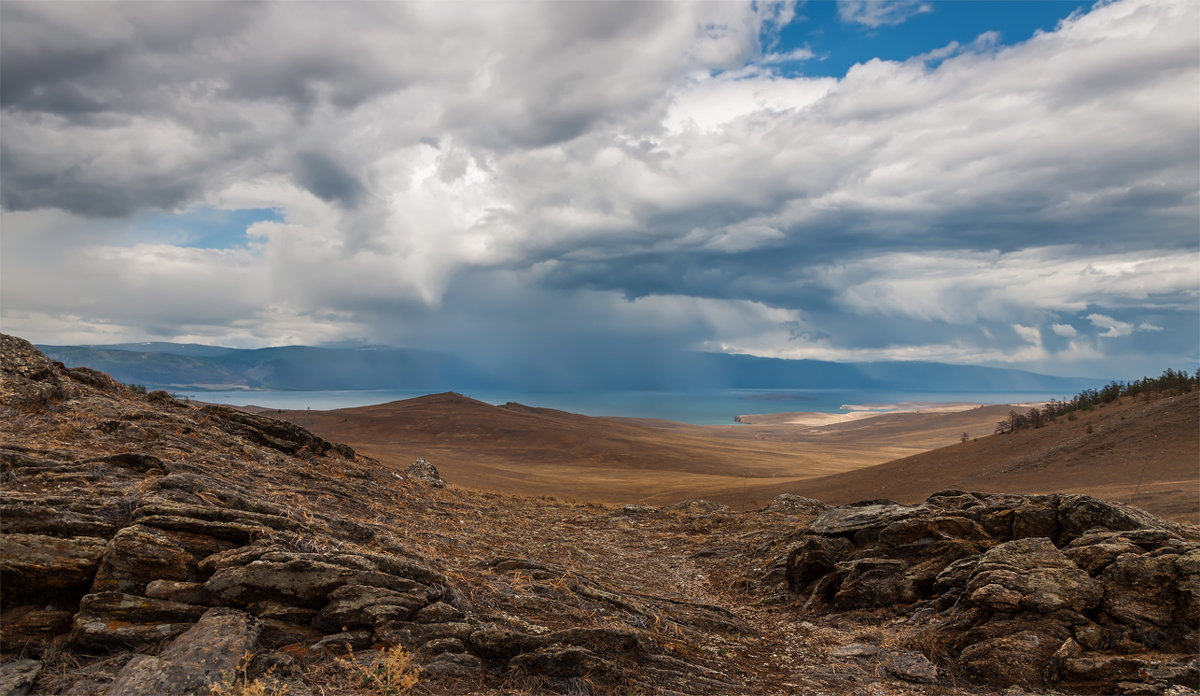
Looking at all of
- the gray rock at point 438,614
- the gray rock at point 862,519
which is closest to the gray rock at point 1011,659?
the gray rock at point 862,519

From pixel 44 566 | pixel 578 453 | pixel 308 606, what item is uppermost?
pixel 44 566

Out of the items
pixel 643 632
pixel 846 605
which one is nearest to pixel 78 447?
pixel 643 632

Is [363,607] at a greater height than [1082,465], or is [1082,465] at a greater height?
[363,607]

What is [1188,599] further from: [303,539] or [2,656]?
[2,656]

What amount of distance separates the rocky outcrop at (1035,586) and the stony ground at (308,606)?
0.10 m

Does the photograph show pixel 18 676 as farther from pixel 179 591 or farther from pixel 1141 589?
pixel 1141 589

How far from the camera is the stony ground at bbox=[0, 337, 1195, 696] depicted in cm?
592

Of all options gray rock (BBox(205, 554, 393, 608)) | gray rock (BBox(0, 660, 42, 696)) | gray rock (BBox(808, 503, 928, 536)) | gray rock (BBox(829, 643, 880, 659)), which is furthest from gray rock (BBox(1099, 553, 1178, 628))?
gray rock (BBox(0, 660, 42, 696))

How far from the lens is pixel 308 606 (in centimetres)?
686

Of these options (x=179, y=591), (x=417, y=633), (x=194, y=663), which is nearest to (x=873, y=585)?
(x=417, y=633)

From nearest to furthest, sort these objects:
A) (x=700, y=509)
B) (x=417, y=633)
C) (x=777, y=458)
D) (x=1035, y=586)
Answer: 1. (x=417, y=633)
2. (x=1035, y=586)
3. (x=700, y=509)
4. (x=777, y=458)

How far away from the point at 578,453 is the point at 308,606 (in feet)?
224

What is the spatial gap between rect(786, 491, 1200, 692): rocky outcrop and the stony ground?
0.34 ft

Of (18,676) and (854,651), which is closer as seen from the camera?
(18,676)
